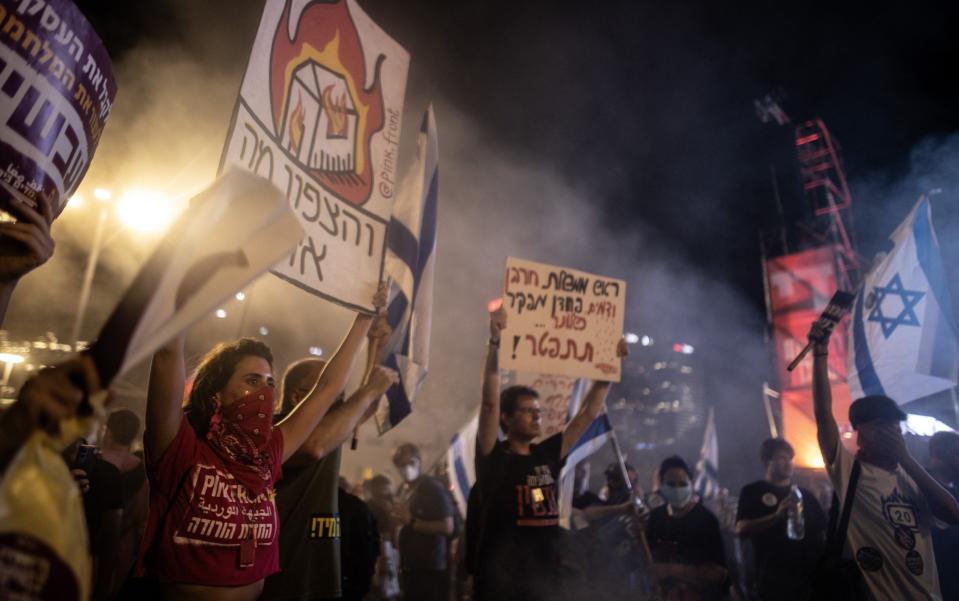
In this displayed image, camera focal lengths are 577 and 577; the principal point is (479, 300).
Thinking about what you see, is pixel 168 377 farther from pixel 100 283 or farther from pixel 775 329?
pixel 775 329

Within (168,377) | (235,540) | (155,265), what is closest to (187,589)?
(235,540)

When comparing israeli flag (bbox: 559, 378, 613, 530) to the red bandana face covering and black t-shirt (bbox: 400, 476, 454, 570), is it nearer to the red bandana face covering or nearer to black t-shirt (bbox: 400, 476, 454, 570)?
black t-shirt (bbox: 400, 476, 454, 570)

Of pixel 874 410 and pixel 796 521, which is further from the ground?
pixel 874 410

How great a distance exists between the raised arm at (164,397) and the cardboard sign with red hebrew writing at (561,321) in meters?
3.01

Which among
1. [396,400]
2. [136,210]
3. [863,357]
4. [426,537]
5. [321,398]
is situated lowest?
[426,537]

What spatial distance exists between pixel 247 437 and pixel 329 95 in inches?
87.2

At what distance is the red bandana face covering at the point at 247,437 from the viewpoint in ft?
7.12

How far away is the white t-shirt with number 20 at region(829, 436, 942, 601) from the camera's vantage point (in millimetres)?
3428

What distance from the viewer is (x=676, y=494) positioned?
5594mm

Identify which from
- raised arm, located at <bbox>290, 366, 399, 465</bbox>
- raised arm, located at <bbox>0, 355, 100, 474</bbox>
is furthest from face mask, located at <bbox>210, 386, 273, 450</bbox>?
raised arm, located at <bbox>0, 355, 100, 474</bbox>

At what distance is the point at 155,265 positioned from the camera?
3.43 feet

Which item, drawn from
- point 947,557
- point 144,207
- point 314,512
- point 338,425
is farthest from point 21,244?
point 144,207

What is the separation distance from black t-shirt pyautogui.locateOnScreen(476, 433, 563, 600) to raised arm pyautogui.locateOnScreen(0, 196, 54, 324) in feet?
9.86

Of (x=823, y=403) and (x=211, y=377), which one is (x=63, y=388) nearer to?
(x=211, y=377)
